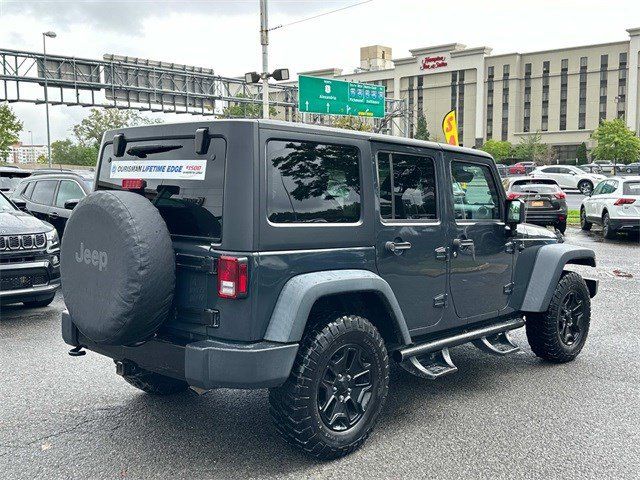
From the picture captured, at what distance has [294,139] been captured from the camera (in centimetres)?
393

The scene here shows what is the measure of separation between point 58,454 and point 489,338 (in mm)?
3435

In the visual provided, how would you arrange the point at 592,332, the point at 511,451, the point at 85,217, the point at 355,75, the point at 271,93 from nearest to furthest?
the point at 85,217, the point at 511,451, the point at 592,332, the point at 271,93, the point at 355,75

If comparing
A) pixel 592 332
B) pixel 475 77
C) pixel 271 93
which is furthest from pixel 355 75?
pixel 592 332

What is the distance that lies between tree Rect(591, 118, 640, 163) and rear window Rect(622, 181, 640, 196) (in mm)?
49521

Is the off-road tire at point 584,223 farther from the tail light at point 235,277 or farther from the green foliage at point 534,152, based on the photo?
the green foliage at point 534,152

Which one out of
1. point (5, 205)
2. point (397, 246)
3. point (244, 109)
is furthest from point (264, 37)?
point (244, 109)

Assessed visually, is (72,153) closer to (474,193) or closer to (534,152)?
(534,152)

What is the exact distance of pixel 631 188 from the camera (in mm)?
17203

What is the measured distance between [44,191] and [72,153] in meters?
71.7

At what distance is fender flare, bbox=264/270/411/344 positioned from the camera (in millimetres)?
3656

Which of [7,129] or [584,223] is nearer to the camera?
[584,223]

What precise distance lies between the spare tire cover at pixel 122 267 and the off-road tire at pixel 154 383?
1105 mm

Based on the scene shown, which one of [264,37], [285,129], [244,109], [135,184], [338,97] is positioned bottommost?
[135,184]

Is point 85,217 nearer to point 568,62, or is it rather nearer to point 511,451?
point 511,451
